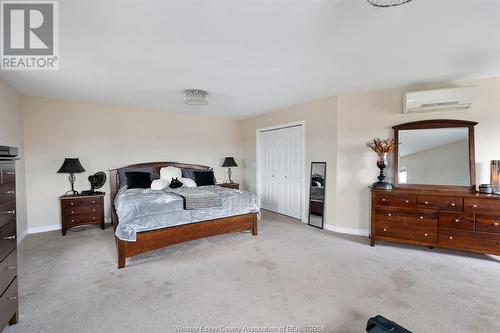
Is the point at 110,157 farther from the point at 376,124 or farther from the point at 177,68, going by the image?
the point at 376,124

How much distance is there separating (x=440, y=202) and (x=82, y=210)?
5.58 m

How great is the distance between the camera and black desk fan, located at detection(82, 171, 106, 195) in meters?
4.10

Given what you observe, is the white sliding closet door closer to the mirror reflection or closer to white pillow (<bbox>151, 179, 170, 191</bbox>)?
the mirror reflection

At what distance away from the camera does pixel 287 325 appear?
1732 mm

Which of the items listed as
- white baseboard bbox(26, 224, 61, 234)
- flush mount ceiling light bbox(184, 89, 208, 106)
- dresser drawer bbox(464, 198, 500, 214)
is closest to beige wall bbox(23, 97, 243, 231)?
white baseboard bbox(26, 224, 61, 234)

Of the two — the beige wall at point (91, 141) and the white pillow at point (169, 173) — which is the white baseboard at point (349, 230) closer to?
the white pillow at point (169, 173)

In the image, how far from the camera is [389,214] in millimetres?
3148

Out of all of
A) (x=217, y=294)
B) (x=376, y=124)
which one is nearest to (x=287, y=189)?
(x=376, y=124)

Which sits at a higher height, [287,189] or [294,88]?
[294,88]

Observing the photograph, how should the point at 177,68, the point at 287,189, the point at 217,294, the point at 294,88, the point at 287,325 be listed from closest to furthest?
the point at 287,325, the point at 217,294, the point at 177,68, the point at 294,88, the point at 287,189

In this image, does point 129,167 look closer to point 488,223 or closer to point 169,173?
point 169,173

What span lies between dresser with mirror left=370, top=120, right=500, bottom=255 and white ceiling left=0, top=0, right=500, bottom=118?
32.4 inches

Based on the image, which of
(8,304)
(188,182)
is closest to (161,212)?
(8,304)

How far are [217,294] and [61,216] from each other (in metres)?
3.37
